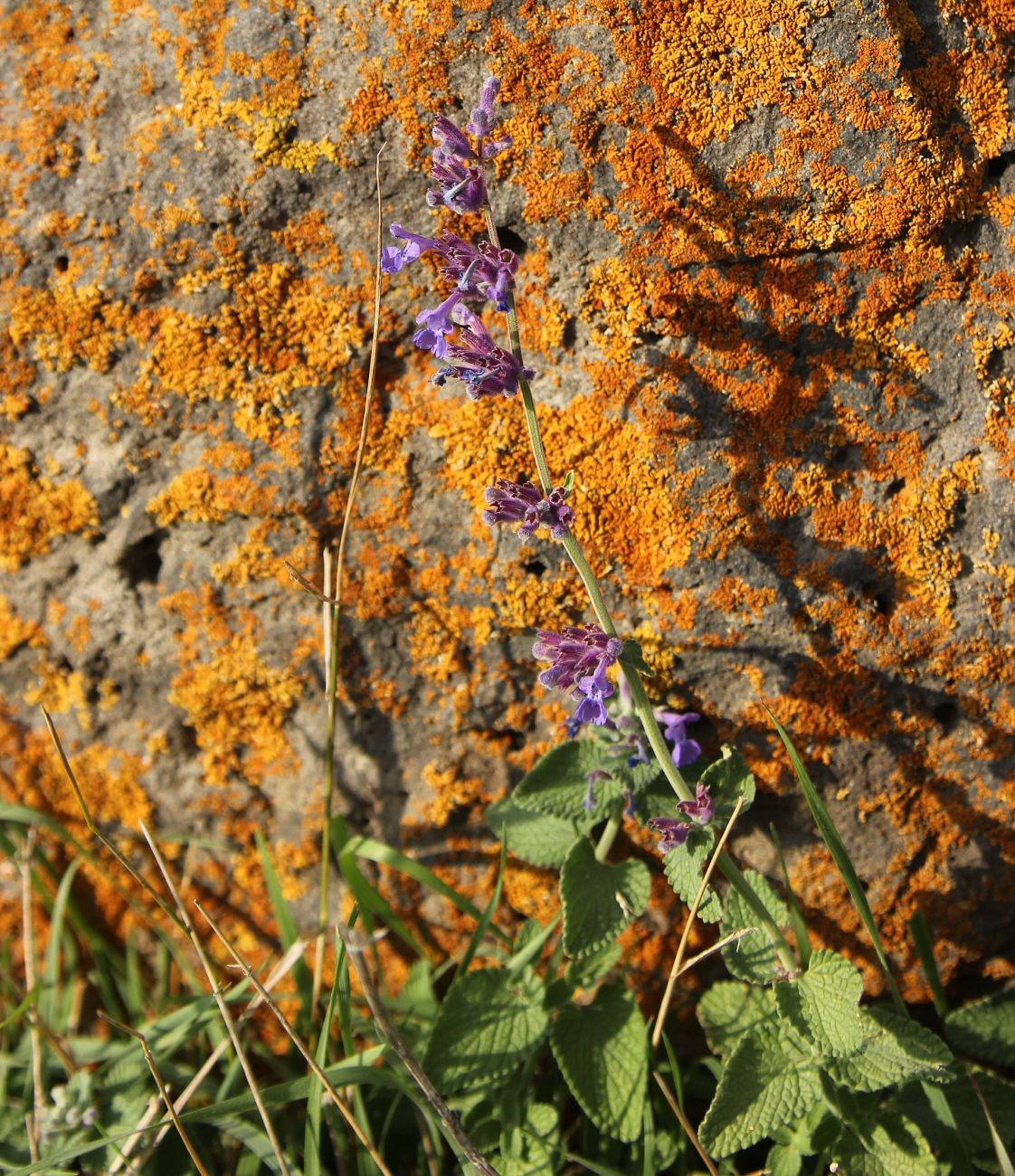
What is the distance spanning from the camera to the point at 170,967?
3162 mm

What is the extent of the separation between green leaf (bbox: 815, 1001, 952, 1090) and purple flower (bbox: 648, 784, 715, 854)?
1.89 ft

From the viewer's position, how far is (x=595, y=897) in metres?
2.38

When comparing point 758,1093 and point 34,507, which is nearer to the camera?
point 758,1093

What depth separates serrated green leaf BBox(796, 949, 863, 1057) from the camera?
6.63ft

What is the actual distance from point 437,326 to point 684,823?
1.21 metres

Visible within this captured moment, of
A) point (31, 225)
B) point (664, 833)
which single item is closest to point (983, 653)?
point (664, 833)

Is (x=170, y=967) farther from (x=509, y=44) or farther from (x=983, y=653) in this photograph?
(x=509, y=44)

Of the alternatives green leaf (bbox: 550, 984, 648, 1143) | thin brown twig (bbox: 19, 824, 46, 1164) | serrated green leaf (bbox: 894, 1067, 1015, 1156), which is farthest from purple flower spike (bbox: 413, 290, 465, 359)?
serrated green leaf (bbox: 894, 1067, 1015, 1156)

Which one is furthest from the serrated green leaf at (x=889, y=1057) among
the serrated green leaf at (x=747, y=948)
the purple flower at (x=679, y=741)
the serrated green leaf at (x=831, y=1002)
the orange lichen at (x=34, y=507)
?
the orange lichen at (x=34, y=507)

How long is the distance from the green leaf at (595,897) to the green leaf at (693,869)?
237mm

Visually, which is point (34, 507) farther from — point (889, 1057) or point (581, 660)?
point (889, 1057)

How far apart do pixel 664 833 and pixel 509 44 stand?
1.90 m

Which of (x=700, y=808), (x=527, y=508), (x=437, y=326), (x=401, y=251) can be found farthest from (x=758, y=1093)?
(x=401, y=251)

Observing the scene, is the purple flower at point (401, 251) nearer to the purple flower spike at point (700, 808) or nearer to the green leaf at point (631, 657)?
the green leaf at point (631, 657)
